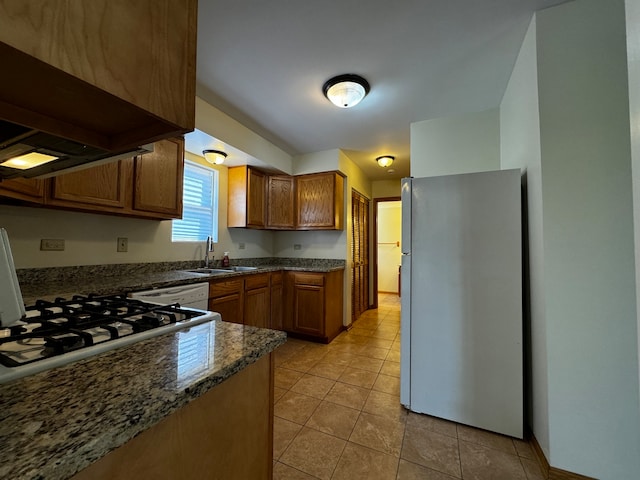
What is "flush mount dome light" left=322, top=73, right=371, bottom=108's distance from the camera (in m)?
2.07

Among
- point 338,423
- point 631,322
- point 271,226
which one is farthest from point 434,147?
point 338,423

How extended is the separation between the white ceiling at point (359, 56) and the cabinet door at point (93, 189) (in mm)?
943

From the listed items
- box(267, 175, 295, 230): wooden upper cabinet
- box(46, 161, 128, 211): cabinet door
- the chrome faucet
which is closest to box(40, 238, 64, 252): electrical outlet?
box(46, 161, 128, 211): cabinet door

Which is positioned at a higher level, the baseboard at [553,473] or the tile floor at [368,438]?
the baseboard at [553,473]

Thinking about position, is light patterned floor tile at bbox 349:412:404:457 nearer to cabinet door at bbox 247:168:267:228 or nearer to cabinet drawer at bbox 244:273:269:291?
cabinet drawer at bbox 244:273:269:291

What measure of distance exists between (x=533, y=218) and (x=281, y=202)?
2808 millimetres

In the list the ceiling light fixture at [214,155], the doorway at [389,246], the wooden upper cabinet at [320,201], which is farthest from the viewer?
the doorway at [389,246]

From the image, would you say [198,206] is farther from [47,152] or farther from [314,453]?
[314,453]

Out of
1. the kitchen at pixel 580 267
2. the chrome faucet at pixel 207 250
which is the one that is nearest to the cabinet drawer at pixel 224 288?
the chrome faucet at pixel 207 250

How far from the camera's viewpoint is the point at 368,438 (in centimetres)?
163

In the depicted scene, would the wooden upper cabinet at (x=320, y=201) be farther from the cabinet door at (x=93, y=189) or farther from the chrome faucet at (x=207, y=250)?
the cabinet door at (x=93, y=189)

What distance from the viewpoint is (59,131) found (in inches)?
26.8

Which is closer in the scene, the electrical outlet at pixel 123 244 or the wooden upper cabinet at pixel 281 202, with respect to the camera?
the electrical outlet at pixel 123 244

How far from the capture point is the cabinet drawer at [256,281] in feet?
9.00
